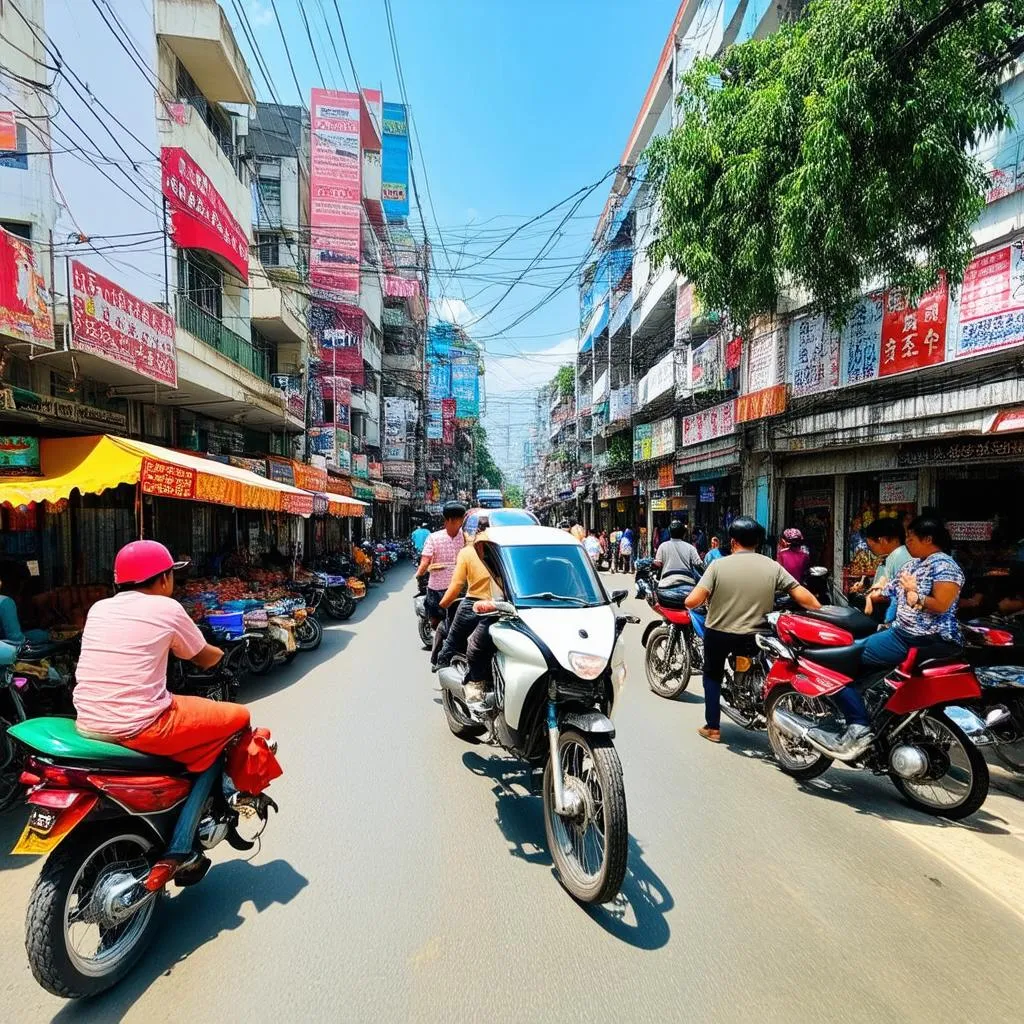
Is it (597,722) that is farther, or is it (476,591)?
(476,591)

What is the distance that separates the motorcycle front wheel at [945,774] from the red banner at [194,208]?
1218cm

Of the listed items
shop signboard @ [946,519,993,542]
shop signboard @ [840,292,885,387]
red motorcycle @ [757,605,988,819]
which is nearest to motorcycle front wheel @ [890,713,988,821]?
red motorcycle @ [757,605,988,819]

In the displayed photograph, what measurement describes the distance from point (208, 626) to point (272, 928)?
4897 mm

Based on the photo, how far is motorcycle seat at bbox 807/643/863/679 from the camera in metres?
3.92

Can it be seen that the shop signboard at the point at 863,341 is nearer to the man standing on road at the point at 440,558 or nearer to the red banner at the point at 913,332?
the red banner at the point at 913,332

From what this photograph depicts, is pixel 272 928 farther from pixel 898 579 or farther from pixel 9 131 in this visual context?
pixel 9 131

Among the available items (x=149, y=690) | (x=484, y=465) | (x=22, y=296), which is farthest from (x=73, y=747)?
(x=484, y=465)

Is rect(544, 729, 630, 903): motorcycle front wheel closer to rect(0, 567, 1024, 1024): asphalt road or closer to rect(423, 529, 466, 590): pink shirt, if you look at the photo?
rect(0, 567, 1024, 1024): asphalt road

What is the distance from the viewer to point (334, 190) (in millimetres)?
19766

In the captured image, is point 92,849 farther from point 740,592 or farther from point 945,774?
point 945,774

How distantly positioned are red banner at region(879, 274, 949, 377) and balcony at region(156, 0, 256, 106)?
40.6 feet

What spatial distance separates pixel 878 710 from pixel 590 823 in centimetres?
209

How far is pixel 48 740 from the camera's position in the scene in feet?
7.25

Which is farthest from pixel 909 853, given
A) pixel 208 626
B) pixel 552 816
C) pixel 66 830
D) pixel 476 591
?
pixel 208 626
